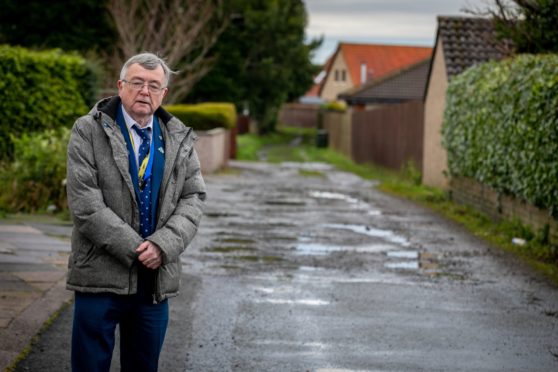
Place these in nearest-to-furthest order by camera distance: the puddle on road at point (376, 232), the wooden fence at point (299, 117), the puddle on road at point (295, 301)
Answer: the puddle on road at point (295, 301)
the puddle on road at point (376, 232)
the wooden fence at point (299, 117)

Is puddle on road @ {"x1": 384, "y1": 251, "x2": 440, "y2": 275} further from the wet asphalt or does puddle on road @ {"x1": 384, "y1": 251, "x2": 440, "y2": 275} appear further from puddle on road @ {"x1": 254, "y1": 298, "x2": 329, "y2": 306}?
puddle on road @ {"x1": 254, "y1": 298, "x2": 329, "y2": 306}

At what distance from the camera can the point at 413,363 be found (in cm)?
679

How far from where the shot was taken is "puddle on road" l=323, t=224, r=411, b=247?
1313cm

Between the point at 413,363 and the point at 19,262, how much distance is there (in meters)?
4.72

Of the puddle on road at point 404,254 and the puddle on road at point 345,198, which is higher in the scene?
the puddle on road at point 404,254

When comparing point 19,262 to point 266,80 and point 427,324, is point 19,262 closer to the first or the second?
point 427,324

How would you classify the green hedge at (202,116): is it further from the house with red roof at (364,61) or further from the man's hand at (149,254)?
the house with red roof at (364,61)

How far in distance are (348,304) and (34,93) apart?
34.1ft

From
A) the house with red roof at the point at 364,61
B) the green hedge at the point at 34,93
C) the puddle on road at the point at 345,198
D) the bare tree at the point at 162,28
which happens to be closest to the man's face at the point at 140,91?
the puddle on road at the point at 345,198

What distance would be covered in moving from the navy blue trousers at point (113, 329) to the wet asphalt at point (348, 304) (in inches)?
71.0

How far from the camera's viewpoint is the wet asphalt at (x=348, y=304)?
6.91 m

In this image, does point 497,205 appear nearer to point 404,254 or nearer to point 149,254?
point 404,254

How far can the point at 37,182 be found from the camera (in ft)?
47.6

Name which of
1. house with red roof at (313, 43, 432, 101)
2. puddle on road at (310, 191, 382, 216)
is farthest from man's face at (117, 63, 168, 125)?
house with red roof at (313, 43, 432, 101)
